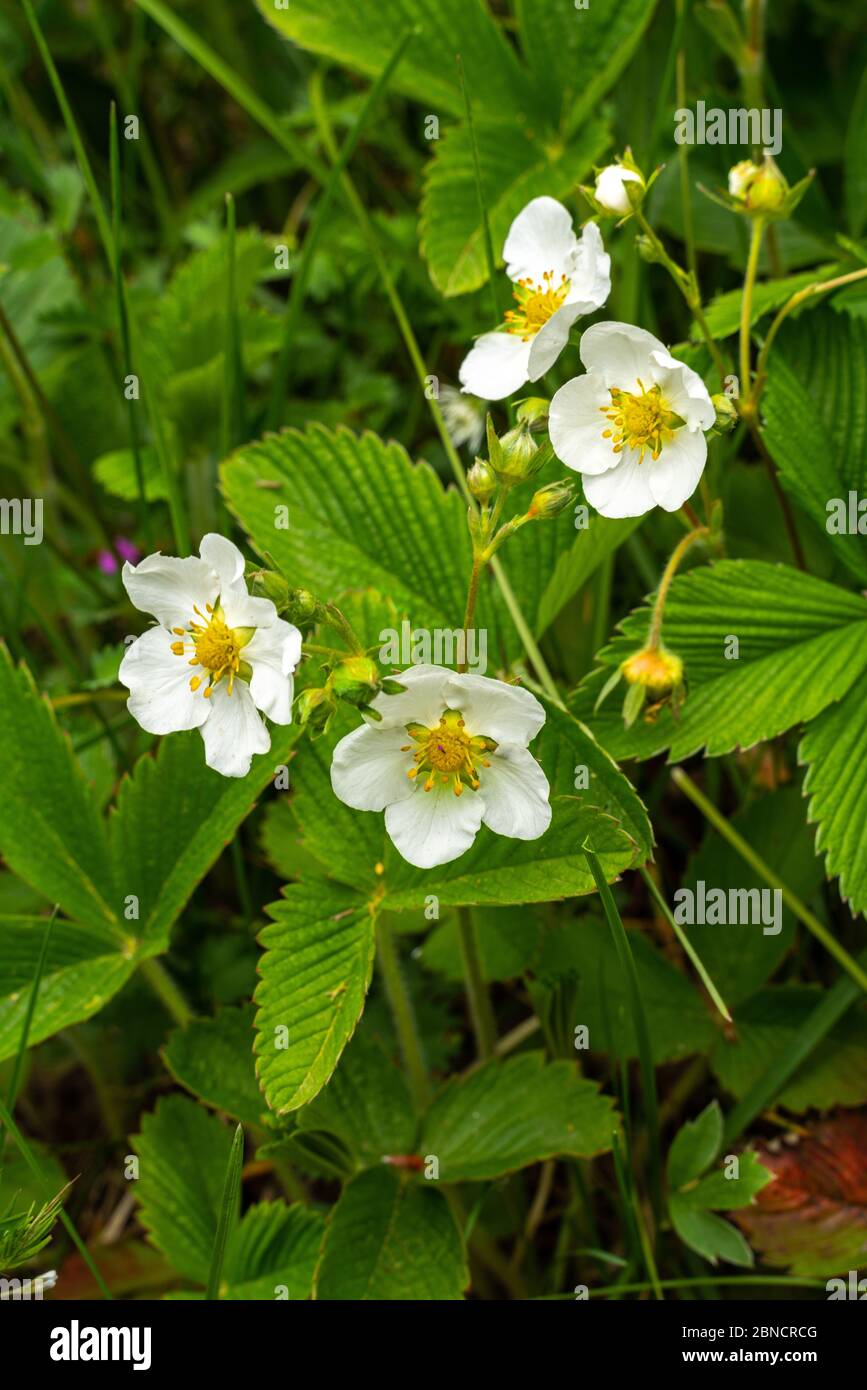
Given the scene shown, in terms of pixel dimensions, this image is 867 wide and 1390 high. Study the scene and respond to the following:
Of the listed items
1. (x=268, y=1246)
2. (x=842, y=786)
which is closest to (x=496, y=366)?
(x=842, y=786)

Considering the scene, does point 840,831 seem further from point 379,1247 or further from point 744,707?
point 379,1247

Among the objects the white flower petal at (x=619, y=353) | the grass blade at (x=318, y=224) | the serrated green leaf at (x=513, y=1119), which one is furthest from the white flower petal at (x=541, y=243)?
the serrated green leaf at (x=513, y=1119)

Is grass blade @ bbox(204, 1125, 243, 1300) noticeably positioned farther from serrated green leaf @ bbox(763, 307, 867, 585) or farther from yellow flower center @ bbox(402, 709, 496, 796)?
serrated green leaf @ bbox(763, 307, 867, 585)

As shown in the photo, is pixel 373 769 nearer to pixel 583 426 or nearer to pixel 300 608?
pixel 300 608

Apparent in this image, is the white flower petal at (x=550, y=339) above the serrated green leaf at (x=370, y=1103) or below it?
above

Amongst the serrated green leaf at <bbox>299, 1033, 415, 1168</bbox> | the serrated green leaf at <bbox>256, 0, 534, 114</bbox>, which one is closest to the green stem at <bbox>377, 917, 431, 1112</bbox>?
the serrated green leaf at <bbox>299, 1033, 415, 1168</bbox>

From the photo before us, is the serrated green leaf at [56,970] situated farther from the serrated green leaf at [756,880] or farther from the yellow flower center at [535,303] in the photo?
the yellow flower center at [535,303]
